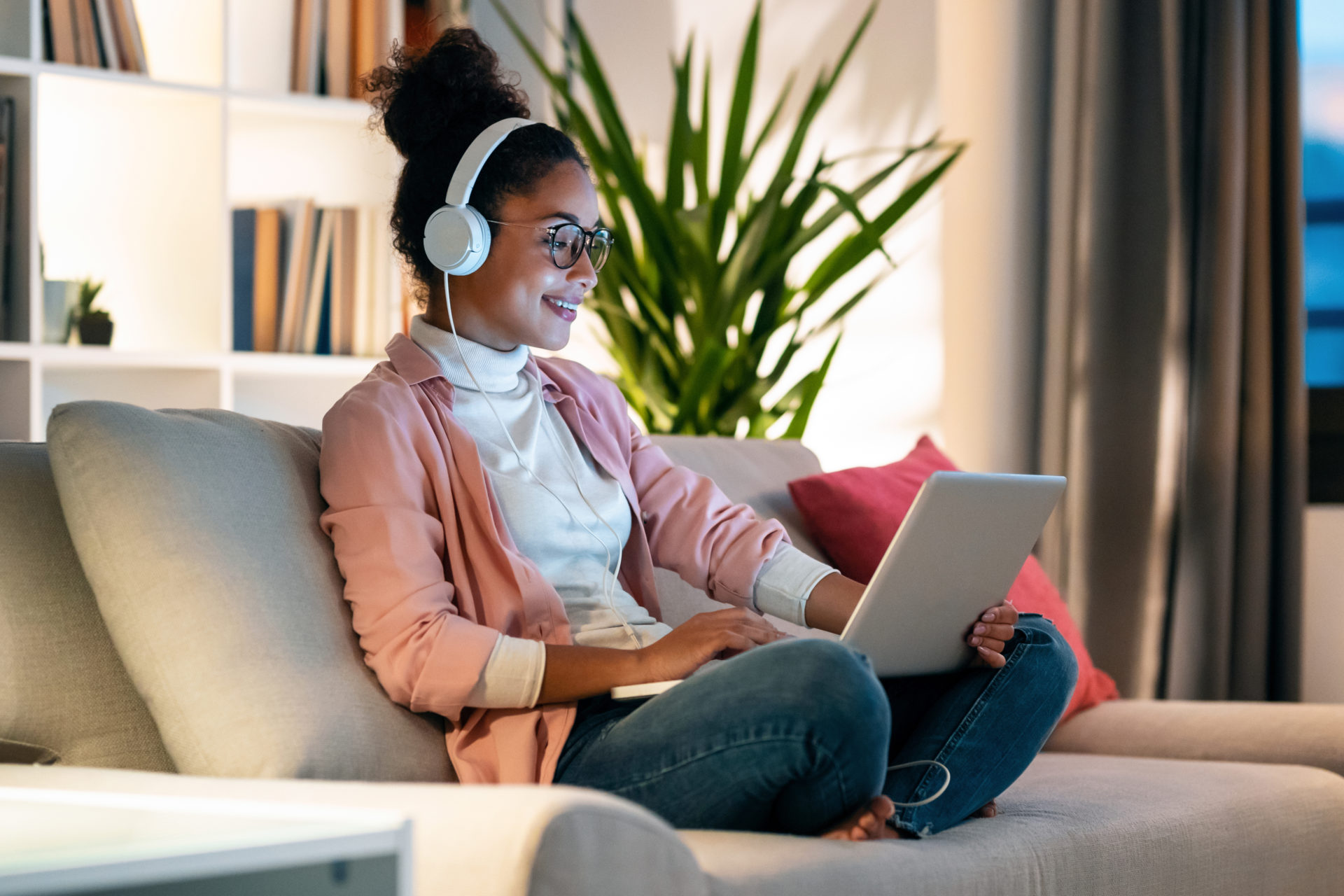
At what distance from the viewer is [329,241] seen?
117 inches

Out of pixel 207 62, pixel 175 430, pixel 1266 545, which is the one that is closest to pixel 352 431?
pixel 175 430

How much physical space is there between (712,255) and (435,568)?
1.49 meters

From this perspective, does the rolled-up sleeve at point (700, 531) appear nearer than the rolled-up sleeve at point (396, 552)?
No

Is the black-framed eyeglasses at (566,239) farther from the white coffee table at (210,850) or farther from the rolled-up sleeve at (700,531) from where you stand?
the white coffee table at (210,850)

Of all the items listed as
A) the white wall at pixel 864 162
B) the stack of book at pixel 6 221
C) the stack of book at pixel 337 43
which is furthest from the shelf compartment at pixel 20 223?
the white wall at pixel 864 162

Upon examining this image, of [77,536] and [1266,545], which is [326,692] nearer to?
[77,536]

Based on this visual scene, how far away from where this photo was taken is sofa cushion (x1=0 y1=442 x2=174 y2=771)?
129 cm

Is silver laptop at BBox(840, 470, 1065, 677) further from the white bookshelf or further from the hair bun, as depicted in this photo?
the white bookshelf

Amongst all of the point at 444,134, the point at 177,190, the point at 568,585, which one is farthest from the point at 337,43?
the point at 568,585

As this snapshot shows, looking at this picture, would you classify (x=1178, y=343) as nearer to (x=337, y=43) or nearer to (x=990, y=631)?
(x=990, y=631)

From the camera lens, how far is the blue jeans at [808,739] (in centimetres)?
117

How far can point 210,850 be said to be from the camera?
784mm

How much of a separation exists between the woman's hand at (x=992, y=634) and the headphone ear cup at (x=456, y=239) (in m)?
0.64

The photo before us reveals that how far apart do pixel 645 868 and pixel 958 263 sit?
2.46 metres
